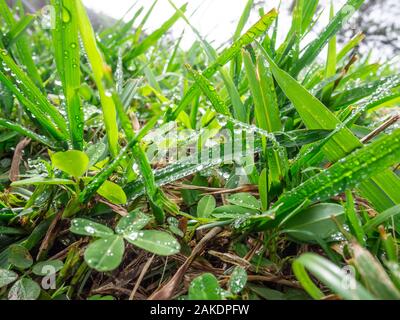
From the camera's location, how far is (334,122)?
62cm

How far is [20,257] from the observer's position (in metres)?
0.55

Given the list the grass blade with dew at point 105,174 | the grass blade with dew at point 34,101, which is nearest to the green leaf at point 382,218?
the grass blade with dew at point 105,174

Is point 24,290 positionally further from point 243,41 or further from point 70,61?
point 243,41

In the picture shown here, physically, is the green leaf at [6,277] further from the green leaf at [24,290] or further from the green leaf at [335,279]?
the green leaf at [335,279]

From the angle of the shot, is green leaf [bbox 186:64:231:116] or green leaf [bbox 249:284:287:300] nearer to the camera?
green leaf [bbox 249:284:287:300]

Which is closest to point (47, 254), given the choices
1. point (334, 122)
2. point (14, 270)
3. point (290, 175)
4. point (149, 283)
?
point (14, 270)

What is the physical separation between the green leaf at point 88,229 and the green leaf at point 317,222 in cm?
29

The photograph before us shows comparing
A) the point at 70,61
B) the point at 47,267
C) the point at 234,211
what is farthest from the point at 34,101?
the point at 234,211

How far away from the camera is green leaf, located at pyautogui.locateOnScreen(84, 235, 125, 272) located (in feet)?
1.44

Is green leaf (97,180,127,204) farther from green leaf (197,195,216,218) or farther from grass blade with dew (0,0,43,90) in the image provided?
grass blade with dew (0,0,43,90)

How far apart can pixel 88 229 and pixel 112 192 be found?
0.10 m

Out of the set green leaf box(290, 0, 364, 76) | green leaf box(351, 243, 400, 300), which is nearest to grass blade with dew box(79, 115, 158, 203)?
green leaf box(351, 243, 400, 300)

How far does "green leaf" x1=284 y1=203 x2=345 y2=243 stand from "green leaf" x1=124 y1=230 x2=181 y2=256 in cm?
19

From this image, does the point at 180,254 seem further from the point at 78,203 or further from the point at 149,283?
the point at 78,203
